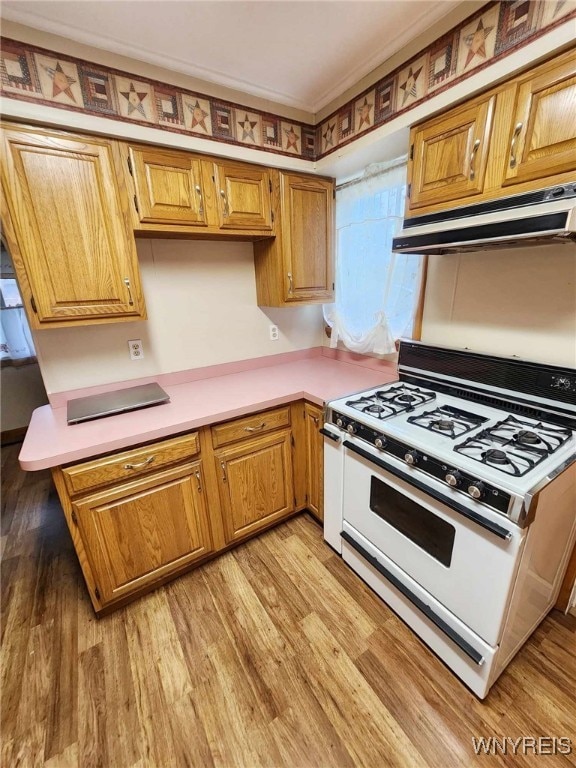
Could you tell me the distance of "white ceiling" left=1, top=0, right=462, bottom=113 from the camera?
1162 millimetres

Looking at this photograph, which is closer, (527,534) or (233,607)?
(527,534)

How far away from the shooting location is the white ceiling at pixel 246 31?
116 cm

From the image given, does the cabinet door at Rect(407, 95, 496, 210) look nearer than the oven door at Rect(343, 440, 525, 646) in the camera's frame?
No

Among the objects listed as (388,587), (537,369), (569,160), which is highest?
(569,160)

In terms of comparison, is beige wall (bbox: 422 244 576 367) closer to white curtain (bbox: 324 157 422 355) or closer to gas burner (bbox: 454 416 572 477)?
white curtain (bbox: 324 157 422 355)

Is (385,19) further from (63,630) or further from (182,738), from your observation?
(63,630)

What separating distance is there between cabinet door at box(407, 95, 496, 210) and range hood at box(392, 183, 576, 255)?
116mm

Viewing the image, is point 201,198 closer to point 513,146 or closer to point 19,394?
point 513,146

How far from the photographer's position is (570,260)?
4.15 ft

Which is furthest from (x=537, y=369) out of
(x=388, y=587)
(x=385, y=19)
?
(x=385, y=19)

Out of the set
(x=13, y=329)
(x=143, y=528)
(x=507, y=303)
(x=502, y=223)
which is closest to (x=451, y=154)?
(x=502, y=223)

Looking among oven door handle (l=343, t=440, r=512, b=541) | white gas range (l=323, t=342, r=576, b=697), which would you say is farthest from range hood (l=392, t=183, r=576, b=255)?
oven door handle (l=343, t=440, r=512, b=541)

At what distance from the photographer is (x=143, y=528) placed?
151cm

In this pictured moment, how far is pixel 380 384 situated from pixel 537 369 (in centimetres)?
75
